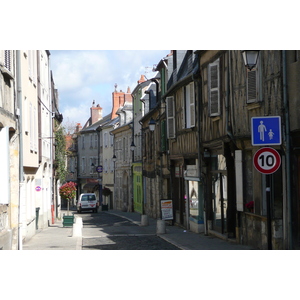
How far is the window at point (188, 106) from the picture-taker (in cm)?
1883

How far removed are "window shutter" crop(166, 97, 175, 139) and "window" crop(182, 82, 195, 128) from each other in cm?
154

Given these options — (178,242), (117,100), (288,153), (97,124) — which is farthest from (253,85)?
(97,124)

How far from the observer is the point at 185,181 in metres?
20.7

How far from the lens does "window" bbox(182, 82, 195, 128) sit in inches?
741

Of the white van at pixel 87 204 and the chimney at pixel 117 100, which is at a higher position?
the chimney at pixel 117 100

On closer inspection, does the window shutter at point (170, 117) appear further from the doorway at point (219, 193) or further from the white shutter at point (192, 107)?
the doorway at point (219, 193)

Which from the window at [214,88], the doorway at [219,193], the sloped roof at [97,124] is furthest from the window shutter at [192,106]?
the sloped roof at [97,124]

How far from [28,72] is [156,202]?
12848mm

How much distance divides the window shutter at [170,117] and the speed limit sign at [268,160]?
492 inches

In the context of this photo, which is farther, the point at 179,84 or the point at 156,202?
the point at 156,202

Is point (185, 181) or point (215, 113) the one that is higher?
point (215, 113)

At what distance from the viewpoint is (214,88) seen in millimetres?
15906

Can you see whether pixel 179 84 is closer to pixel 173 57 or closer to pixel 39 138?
pixel 173 57
